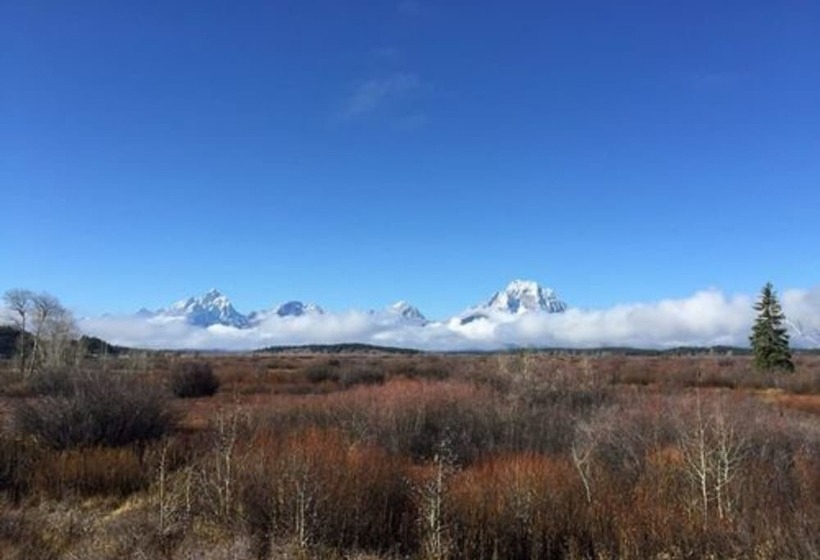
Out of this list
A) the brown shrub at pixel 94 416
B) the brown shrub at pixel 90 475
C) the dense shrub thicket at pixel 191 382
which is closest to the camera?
the brown shrub at pixel 90 475

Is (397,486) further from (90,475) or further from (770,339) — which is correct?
(770,339)

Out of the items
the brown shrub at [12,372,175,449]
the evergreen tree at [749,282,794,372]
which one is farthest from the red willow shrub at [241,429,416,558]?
the evergreen tree at [749,282,794,372]

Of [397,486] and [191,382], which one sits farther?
[191,382]

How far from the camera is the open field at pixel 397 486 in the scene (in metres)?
9.83

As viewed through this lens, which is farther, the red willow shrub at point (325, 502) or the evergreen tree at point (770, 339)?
the evergreen tree at point (770, 339)

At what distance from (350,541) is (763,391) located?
157 feet

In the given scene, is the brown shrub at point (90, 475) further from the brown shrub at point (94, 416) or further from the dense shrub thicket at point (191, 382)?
the dense shrub thicket at point (191, 382)

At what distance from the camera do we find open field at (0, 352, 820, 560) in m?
9.83

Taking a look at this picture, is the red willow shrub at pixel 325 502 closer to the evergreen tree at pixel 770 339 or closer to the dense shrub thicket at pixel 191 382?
the dense shrub thicket at pixel 191 382

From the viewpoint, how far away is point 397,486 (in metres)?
12.3

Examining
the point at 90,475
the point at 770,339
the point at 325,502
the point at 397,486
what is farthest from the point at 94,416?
the point at 770,339

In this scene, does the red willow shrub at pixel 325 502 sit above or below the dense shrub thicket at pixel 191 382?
below

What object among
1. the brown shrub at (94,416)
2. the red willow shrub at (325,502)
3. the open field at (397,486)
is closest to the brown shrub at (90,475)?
the open field at (397,486)

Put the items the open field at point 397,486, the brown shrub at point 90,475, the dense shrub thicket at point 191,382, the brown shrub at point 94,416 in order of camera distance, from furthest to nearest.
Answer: the dense shrub thicket at point 191,382 < the brown shrub at point 94,416 < the brown shrub at point 90,475 < the open field at point 397,486
